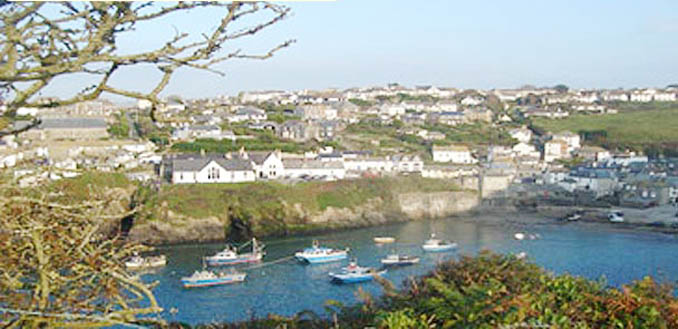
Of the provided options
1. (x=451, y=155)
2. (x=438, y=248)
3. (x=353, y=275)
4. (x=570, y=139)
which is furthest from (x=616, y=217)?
(x=570, y=139)

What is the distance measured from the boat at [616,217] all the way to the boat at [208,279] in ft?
40.1

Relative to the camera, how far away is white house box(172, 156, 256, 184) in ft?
66.2

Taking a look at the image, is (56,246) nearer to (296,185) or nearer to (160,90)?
(160,90)

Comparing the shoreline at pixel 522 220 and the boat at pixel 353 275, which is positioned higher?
the boat at pixel 353 275

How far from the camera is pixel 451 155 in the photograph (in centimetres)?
2838

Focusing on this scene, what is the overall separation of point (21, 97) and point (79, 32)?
192 millimetres

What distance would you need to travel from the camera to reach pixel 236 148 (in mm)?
24281

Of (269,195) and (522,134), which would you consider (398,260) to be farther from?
(522,134)

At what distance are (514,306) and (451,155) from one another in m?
25.6

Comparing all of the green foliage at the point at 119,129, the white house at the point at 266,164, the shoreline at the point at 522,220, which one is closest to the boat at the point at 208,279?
the shoreline at the point at 522,220

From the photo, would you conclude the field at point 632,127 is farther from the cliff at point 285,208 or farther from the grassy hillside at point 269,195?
the grassy hillside at point 269,195

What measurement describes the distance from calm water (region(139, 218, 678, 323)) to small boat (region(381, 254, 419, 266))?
177mm

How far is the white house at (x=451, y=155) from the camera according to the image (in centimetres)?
2834

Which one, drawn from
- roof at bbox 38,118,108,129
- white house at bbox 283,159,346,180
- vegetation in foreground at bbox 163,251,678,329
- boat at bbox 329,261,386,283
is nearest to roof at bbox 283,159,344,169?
white house at bbox 283,159,346,180
